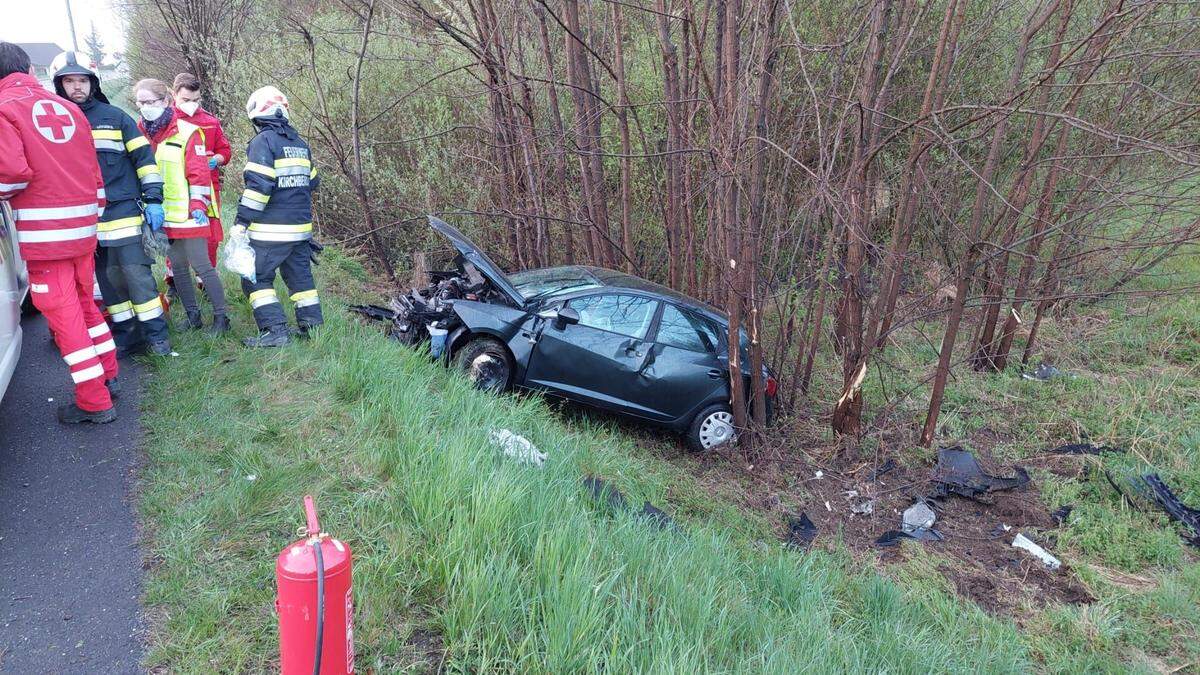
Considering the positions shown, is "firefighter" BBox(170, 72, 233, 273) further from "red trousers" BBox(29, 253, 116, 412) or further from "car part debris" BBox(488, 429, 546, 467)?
"car part debris" BBox(488, 429, 546, 467)

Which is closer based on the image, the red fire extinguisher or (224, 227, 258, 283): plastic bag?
the red fire extinguisher

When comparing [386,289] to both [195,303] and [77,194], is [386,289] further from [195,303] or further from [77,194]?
[77,194]

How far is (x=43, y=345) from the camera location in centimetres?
524

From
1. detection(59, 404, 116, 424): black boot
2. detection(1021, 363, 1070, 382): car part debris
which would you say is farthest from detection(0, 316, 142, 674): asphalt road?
detection(1021, 363, 1070, 382): car part debris

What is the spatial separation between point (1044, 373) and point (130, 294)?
1005 cm

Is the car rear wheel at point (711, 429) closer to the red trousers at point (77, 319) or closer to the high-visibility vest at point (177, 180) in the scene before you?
the high-visibility vest at point (177, 180)

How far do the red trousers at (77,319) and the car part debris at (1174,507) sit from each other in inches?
312

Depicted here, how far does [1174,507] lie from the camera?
250 inches

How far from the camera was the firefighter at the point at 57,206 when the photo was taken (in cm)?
377

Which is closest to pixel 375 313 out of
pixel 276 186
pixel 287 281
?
pixel 287 281

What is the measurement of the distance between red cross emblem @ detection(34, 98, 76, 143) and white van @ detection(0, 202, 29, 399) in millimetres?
541

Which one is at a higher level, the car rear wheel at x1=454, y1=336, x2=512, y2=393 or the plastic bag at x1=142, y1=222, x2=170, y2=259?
the plastic bag at x1=142, y1=222, x2=170, y2=259

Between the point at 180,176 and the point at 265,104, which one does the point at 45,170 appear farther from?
the point at 265,104

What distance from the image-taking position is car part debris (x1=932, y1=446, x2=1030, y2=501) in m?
6.80
